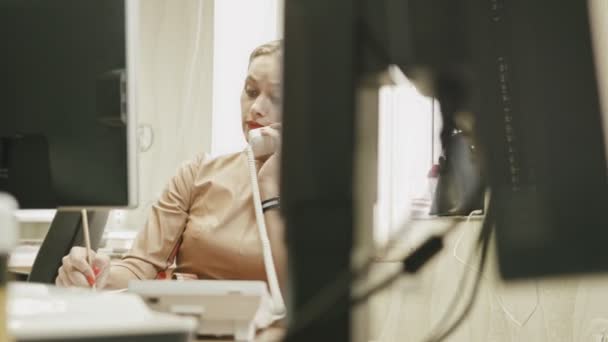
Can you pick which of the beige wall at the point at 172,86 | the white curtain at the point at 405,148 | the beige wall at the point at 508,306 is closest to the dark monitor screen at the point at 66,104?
the white curtain at the point at 405,148

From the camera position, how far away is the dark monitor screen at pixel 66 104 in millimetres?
831

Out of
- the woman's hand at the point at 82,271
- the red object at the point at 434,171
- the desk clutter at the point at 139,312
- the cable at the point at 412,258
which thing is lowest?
the woman's hand at the point at 82,271

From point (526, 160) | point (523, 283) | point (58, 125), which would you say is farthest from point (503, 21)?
point (58, 125)

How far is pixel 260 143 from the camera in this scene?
151 cm

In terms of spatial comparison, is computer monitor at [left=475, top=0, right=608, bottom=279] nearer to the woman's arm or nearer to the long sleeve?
the woman's arm

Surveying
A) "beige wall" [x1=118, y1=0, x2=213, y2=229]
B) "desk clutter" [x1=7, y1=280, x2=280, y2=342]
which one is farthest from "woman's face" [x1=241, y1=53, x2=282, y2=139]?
"beige wall" [x1=118, y1=0, x2=213, y2=229]

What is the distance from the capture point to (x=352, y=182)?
19.9 inches

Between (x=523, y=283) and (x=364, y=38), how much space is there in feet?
0.87

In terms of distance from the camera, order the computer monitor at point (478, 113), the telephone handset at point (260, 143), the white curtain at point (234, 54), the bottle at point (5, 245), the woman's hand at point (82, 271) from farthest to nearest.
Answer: the white curtain at point (234, 54), the telephone handset at point (260, 143), the woman's hand at point (82, 271), the computer monitor at point (478, 113), the bottle at point (5, 245)

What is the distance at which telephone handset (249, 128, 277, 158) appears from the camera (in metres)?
1.51

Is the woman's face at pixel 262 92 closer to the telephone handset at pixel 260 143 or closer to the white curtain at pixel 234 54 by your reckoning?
the telephone handset at pixel 260 143

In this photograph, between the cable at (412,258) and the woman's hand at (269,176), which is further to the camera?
the woman's hand at (269,176)

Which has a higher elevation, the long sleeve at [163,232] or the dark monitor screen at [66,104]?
the dark monitor screen at [66,104]

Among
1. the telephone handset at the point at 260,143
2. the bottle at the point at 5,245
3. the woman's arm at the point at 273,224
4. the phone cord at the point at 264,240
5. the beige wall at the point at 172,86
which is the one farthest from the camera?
the beige wall at the point at 172,86
